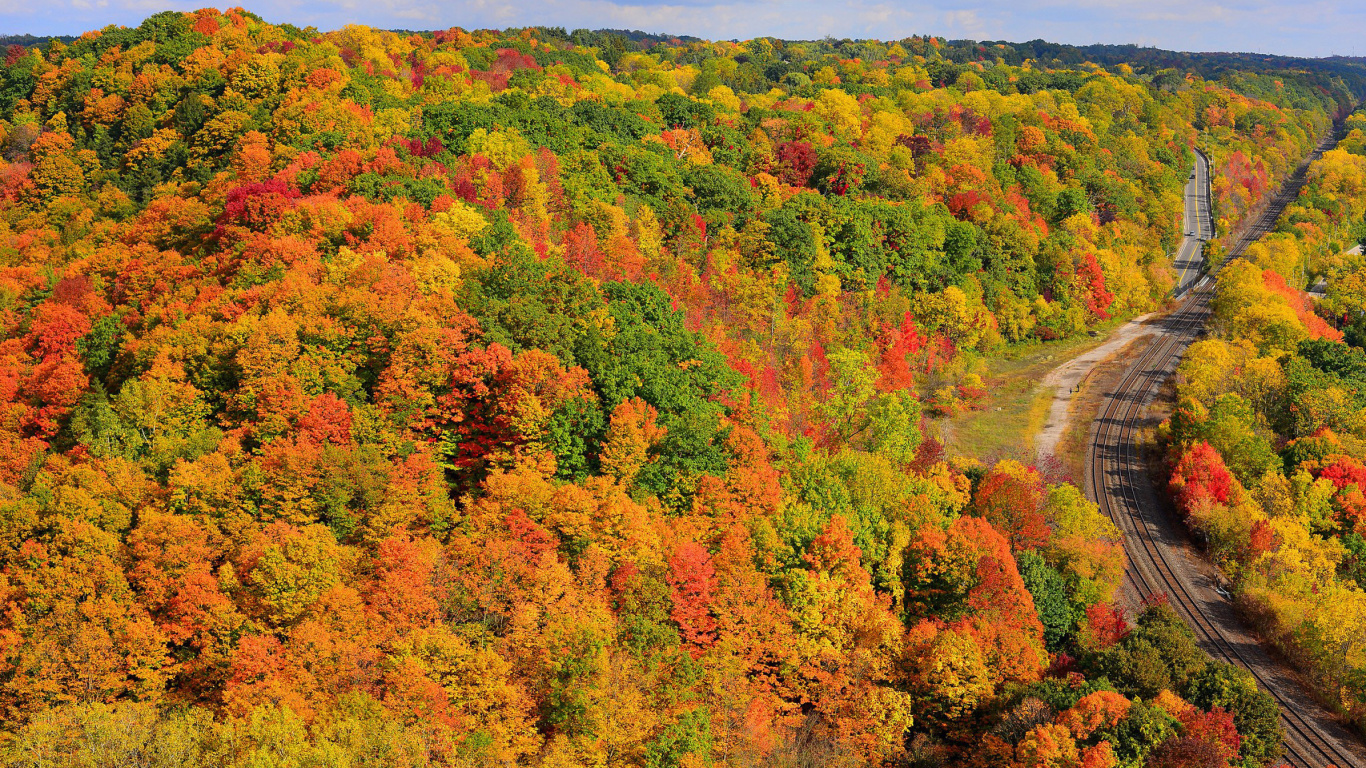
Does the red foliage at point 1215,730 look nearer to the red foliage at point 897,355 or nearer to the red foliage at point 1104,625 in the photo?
the red foliage at point 1104,625

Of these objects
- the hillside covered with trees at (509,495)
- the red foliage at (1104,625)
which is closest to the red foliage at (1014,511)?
the hillside covered with trees at (509,495)

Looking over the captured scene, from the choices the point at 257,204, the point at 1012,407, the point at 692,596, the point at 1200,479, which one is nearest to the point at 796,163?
the point at 1012,407

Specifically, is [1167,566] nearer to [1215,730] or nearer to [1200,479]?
[1200,479]

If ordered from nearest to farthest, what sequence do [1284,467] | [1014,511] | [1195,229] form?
[1014,511]
[1284,467]
[1195,229]

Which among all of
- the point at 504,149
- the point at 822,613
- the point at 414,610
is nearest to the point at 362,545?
the point at 414,610

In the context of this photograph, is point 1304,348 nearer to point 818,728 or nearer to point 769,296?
point 769,296

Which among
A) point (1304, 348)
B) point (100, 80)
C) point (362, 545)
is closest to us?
point (362, 545)
